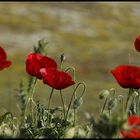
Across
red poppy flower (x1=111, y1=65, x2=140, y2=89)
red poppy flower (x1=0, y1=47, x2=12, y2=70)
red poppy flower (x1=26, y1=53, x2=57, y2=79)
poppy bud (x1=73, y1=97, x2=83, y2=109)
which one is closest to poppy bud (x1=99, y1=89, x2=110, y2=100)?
poppy bud (x1=73, y1=97, x2=83, y2=109)

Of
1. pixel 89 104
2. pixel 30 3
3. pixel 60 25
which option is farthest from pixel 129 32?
pixel 89 104

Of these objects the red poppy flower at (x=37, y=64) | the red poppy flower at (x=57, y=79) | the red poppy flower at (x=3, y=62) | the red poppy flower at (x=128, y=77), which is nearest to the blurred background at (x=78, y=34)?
the red poppy flower at (x=37, y=64)

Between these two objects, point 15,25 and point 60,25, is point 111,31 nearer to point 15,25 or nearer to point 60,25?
point 60,25

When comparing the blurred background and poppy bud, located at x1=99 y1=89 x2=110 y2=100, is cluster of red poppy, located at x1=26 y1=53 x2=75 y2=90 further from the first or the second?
the blurred background

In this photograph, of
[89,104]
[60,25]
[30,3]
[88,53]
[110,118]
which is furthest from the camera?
[30,3]

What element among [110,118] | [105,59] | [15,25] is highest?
[15,25]

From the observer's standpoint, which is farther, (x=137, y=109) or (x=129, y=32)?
(x=129, y=32)

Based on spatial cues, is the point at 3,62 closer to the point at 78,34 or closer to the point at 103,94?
the point at 103,94
